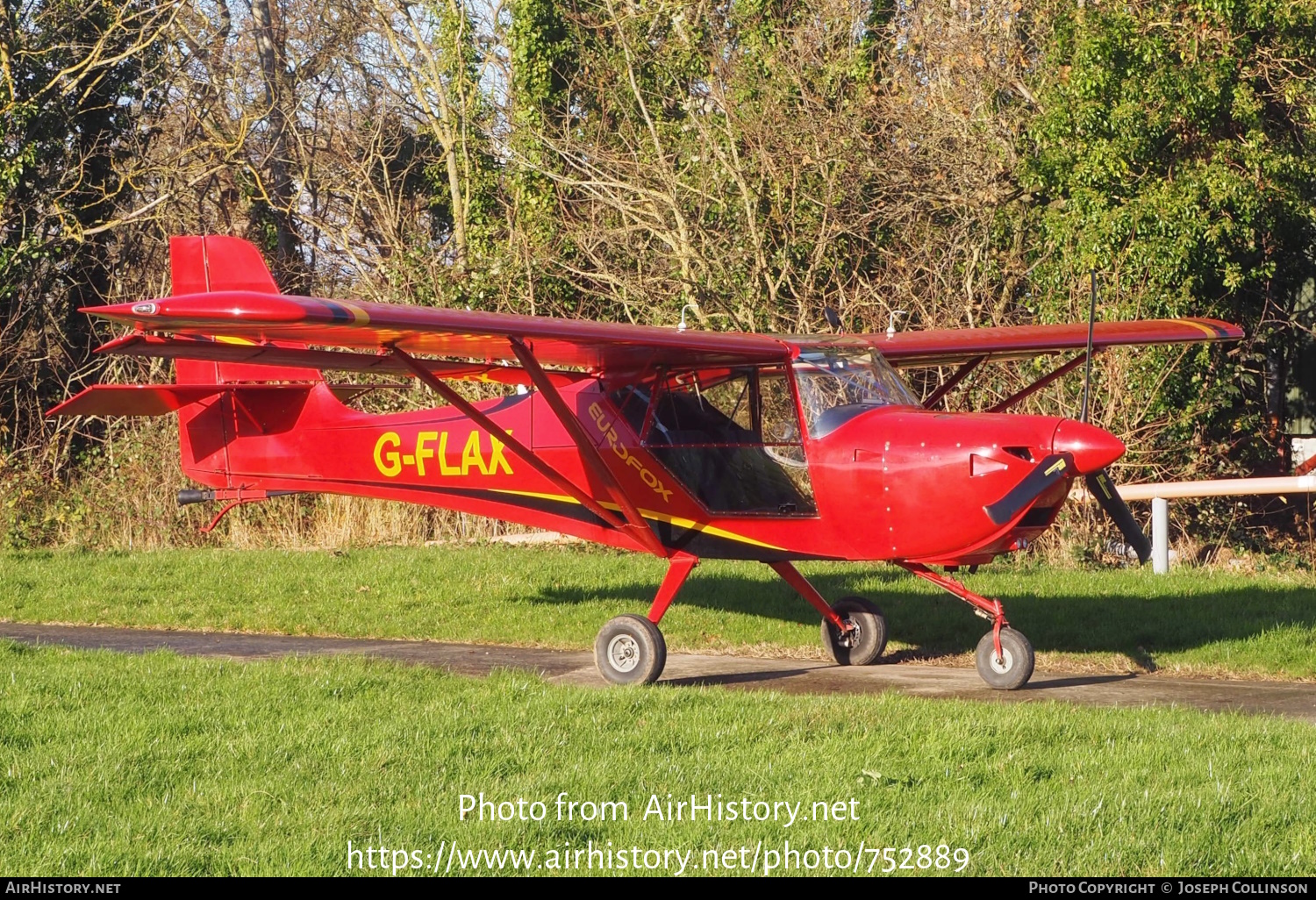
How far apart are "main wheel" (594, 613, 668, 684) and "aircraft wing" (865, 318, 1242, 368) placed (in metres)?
2.79

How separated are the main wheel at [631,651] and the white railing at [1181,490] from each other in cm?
572

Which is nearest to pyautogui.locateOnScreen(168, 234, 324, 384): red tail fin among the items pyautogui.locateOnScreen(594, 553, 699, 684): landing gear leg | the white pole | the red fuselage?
the red fuselage

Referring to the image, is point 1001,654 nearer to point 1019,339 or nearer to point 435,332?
point 1019,339

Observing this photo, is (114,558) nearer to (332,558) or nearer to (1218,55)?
(332,558)

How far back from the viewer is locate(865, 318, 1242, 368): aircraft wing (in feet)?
34.2

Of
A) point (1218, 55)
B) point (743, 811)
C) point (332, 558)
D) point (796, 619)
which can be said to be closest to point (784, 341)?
point (796, 619)

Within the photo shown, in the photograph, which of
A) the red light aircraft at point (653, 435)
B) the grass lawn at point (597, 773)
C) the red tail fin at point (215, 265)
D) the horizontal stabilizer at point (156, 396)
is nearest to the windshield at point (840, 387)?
the red light aircraft at point (653, 435)

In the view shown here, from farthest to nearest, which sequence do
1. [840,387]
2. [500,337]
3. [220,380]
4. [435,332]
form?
[220,380]
[840,387]
[500,337]
[435,332]

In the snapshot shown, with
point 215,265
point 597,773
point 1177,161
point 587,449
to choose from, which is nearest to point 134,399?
point 215,265

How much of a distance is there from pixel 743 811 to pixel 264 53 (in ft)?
69.9

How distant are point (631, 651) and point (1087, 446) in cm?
315

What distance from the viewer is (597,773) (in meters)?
5.92

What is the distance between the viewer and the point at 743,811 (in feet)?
17.6

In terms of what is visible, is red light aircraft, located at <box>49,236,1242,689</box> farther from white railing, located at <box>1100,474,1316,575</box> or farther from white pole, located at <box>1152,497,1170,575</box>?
white pole, located at <box>1152,497,1170,575</box>
